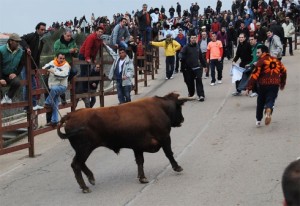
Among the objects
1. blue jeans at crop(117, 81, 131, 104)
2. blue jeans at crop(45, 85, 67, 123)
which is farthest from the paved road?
blue jeans at crop(117, 81, 131, 104)

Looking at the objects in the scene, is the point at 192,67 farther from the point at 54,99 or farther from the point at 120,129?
the point at 120,129

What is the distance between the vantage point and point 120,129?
7465mm

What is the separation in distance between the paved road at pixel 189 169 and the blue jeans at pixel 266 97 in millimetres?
364

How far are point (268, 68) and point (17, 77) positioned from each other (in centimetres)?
486

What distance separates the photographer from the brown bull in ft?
24.2

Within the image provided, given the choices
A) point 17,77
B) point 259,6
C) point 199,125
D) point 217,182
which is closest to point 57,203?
point 217,182

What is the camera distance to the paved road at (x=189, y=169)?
680 cm

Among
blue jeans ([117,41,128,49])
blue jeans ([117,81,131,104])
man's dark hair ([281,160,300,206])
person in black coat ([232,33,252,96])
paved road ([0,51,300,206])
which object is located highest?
man's dark hair ([281,160,300,206])

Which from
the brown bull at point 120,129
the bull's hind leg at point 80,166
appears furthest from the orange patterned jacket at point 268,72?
the bull's hind leg at point 80,166

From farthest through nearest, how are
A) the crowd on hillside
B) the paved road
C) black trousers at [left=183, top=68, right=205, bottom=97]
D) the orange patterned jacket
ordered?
the crowd on hillside, black trousers at [left=183, top=68, right=205, bottom=97], the orange patterned jacket, the paved road

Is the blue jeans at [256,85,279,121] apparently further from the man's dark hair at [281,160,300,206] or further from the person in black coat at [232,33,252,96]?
the man's dark hair at [281,160,300,206]

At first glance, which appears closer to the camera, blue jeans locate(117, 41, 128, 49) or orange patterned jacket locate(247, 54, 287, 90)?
orange patterned jacket locate(247, 54, 287, 90)

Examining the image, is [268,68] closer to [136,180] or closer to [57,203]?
[136,180]

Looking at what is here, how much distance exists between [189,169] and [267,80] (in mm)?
3588
